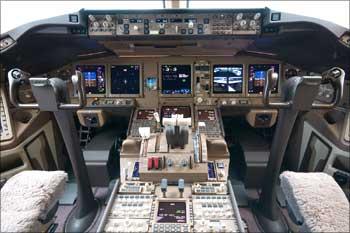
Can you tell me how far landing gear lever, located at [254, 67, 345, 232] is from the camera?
5.02ft

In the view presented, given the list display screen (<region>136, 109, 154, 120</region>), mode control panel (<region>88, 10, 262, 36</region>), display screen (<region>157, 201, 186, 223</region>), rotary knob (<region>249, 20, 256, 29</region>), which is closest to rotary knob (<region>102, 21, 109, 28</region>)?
mode control panel (<region>88, 10, 262, 36</region>)

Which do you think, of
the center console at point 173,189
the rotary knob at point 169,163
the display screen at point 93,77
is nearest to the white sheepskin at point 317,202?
the center console at point 173,189

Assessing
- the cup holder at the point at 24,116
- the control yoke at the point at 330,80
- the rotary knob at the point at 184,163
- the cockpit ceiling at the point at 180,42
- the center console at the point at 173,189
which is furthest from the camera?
the cup holder at the point at 24,116

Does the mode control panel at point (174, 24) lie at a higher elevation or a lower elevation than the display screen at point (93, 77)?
higher

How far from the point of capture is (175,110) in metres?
2.59

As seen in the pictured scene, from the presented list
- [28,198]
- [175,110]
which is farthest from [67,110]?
[175,110]

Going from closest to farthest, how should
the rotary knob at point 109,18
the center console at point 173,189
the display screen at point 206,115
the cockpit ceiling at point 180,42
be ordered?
the center console at point 173,189 → the cockpit ceiling at point 180,42 → the rotary knob at point 109,18 → the display screen at point 206,115

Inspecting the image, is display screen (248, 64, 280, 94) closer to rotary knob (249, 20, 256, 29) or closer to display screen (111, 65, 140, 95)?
rotary knob (249, 20, 256, 29)

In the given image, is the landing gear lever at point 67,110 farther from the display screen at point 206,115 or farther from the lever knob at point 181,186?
the display screen at point 206,115

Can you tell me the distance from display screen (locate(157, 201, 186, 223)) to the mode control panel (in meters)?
1.20

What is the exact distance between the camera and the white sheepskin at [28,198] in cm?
116

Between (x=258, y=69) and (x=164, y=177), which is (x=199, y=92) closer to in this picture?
(x=258, y=69)

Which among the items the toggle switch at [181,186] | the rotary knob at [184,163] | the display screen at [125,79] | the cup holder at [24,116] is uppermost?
the display screen at [125,79]

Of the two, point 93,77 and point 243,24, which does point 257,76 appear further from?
point 93,77
